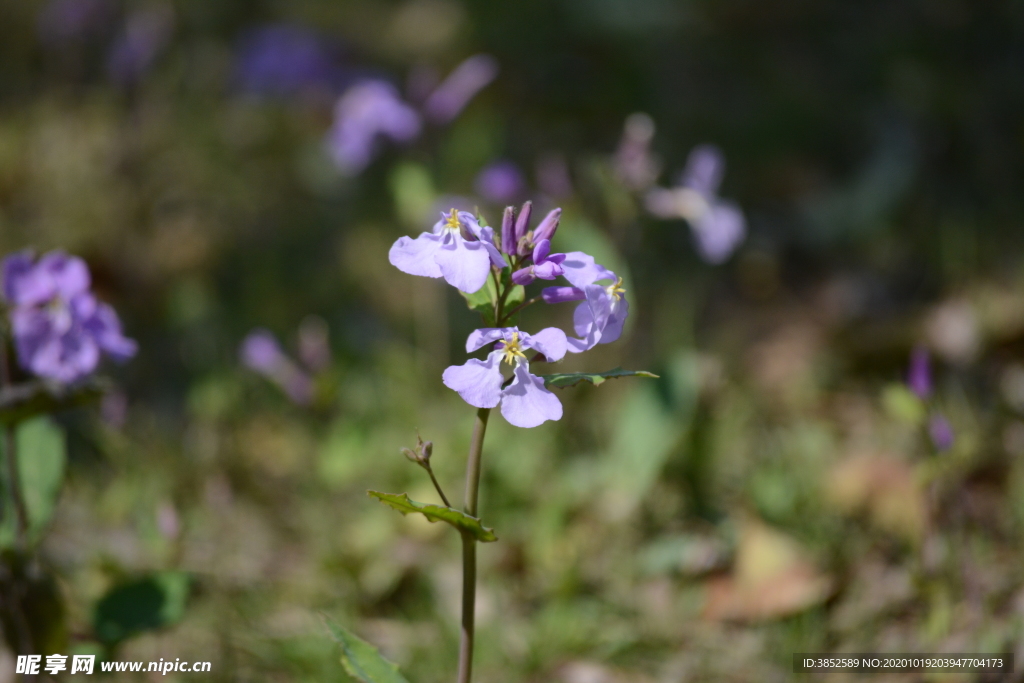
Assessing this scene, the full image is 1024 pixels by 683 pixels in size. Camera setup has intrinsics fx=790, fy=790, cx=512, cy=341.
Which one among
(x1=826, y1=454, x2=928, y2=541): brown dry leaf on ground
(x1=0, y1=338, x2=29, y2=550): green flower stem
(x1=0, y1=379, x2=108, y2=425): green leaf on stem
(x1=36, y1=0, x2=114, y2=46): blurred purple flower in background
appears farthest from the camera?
(x1=36, y1=0, x2=114, y2=46): blurred purple flower in background

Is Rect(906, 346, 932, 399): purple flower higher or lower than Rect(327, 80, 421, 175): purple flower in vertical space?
lower

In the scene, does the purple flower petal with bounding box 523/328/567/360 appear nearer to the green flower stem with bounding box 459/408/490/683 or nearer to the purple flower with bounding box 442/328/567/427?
the purple flower with bounding box 442/328/567/427

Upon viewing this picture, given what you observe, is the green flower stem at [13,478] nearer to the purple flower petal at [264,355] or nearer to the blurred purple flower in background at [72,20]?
the purple flower petal at [264,355]

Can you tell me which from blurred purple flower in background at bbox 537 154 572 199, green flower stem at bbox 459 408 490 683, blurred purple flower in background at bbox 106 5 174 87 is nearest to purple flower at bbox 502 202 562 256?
green flower stem at bbox 459 408 490 683

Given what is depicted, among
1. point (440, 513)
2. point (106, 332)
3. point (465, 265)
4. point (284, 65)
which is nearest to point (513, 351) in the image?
point (465, 265)

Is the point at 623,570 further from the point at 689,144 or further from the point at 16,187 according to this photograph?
the point at 16,187

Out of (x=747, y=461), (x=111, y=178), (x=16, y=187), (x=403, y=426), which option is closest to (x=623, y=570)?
(x=747, y=461)

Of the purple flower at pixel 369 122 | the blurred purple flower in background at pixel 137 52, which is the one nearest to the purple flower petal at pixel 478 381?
the purple flower at pixel 369 122
